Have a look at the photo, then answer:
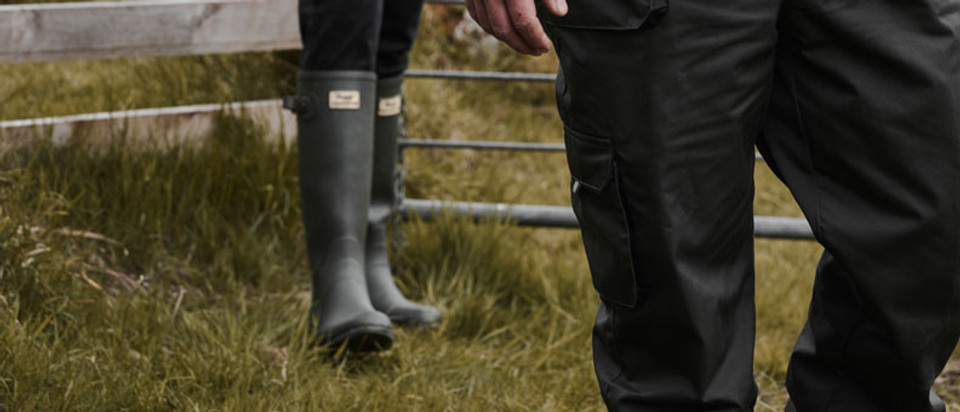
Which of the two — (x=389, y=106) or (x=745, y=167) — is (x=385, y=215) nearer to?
(x=389, y=106)

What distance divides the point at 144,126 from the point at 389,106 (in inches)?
26.0

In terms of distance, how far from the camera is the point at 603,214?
4.72 ft

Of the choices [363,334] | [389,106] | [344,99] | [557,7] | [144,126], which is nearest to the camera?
[557,7]

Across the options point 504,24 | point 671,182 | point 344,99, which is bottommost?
point 344,99

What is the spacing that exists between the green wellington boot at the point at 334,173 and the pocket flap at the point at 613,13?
1.05m

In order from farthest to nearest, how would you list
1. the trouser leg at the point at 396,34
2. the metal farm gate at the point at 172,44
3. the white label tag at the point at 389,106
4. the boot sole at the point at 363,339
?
the metal farm gate at the point at 172,44
the white label tag at the point at 389,106
the trouser leg at the point at 396,34
the boot sole at the point at 363,339

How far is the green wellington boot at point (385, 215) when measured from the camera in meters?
2.56

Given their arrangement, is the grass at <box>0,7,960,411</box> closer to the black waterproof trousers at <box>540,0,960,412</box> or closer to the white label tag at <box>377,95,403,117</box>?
the white label tag at <box>377,95,403,117</box>

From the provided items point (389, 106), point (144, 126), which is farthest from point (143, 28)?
point (389, 106)

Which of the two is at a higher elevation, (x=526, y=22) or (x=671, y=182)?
(x=526, y=22)

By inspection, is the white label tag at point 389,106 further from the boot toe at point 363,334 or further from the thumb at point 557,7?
the thumb at point 557,7

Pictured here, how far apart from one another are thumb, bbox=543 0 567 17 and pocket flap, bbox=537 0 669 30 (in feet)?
0.09

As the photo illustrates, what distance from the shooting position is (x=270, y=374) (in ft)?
6.75

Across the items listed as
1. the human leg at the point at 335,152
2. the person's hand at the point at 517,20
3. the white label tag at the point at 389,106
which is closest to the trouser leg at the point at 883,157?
the person's hand at the point at 517,20
